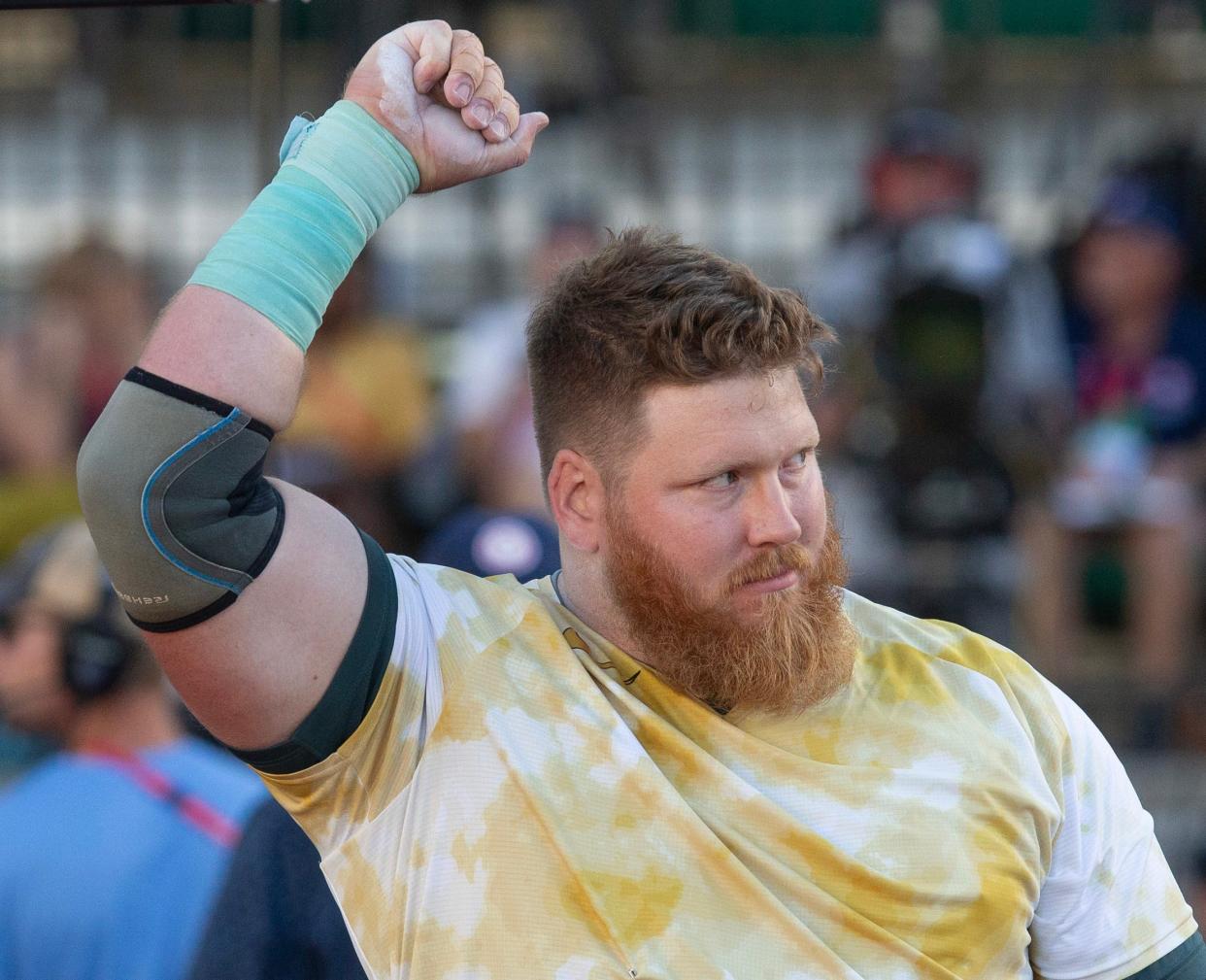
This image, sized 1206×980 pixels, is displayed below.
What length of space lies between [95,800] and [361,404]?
8.71ft

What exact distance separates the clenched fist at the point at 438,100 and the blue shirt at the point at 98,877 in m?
2.01

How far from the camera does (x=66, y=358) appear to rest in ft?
21.2

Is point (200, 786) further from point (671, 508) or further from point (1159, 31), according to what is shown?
point (1159, 31)

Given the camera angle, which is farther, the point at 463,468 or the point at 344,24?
the point at 344,24

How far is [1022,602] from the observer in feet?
20.7

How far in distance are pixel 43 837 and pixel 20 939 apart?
222mm

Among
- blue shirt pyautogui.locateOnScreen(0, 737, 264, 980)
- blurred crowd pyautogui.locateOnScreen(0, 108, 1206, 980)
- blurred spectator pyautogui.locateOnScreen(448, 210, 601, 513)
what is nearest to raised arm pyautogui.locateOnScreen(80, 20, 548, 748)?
blue shirt pyautogui.locateOnScreen(0, 737, 264, 980)

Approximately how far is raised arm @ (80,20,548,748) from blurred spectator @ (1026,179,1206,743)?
4520 mm

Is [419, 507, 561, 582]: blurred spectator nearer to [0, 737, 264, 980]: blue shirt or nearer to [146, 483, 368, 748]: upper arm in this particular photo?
[0, 737, 264, 980]: blue shirt

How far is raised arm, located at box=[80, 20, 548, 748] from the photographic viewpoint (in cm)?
190

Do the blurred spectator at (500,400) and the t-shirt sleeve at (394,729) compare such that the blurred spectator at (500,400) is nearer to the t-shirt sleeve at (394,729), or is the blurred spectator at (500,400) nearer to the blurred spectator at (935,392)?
the blurred spectator at (935,392)

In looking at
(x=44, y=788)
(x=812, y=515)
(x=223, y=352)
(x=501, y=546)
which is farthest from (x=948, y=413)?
(x=223, y=352)

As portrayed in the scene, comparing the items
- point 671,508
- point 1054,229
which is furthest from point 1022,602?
point 671,508

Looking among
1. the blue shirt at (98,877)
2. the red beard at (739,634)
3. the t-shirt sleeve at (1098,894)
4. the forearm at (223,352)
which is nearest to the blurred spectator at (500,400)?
the blue shirt at (98,877)
